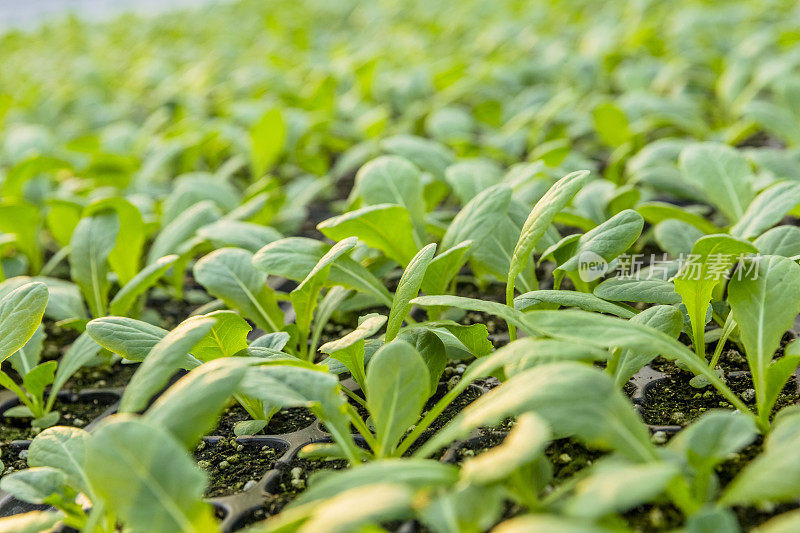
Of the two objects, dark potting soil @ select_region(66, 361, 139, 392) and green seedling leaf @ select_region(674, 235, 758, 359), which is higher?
green seedling leaf @ select_region(674, 235, 758, 359)

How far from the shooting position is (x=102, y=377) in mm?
1110

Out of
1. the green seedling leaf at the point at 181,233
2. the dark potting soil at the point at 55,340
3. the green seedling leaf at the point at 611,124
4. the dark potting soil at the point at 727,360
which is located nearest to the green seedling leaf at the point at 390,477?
the dark potting soil at the point at 727,360

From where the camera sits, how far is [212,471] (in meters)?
0.82

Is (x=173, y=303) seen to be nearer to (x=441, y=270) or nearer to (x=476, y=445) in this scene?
(x=441, y=270)

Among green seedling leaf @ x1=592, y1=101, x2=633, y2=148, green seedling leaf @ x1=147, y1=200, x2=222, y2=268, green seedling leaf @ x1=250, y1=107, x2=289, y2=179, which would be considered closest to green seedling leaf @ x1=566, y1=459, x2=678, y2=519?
green seedling leaf @ x1=147, y1=200, x2=222, y2=268

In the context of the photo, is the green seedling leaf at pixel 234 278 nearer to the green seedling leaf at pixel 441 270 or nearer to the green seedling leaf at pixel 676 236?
the green seedling leaf at pixel 441 270

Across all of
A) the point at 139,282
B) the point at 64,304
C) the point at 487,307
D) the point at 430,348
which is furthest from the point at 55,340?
the point at 487,307

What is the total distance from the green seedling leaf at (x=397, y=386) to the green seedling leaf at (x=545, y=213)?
0.63 feet

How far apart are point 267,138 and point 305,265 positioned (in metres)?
0.79

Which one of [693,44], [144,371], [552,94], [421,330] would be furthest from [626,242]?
[693,44]

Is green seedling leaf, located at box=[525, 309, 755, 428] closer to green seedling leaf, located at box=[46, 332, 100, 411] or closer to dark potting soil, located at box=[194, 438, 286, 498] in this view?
dark potting soil, located at box=[194, 438, 286, 498]

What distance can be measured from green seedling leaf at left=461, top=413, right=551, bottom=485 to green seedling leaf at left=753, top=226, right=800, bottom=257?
520mm

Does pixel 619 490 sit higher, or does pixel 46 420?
pixel 619 490

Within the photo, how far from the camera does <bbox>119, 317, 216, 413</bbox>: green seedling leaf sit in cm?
63
